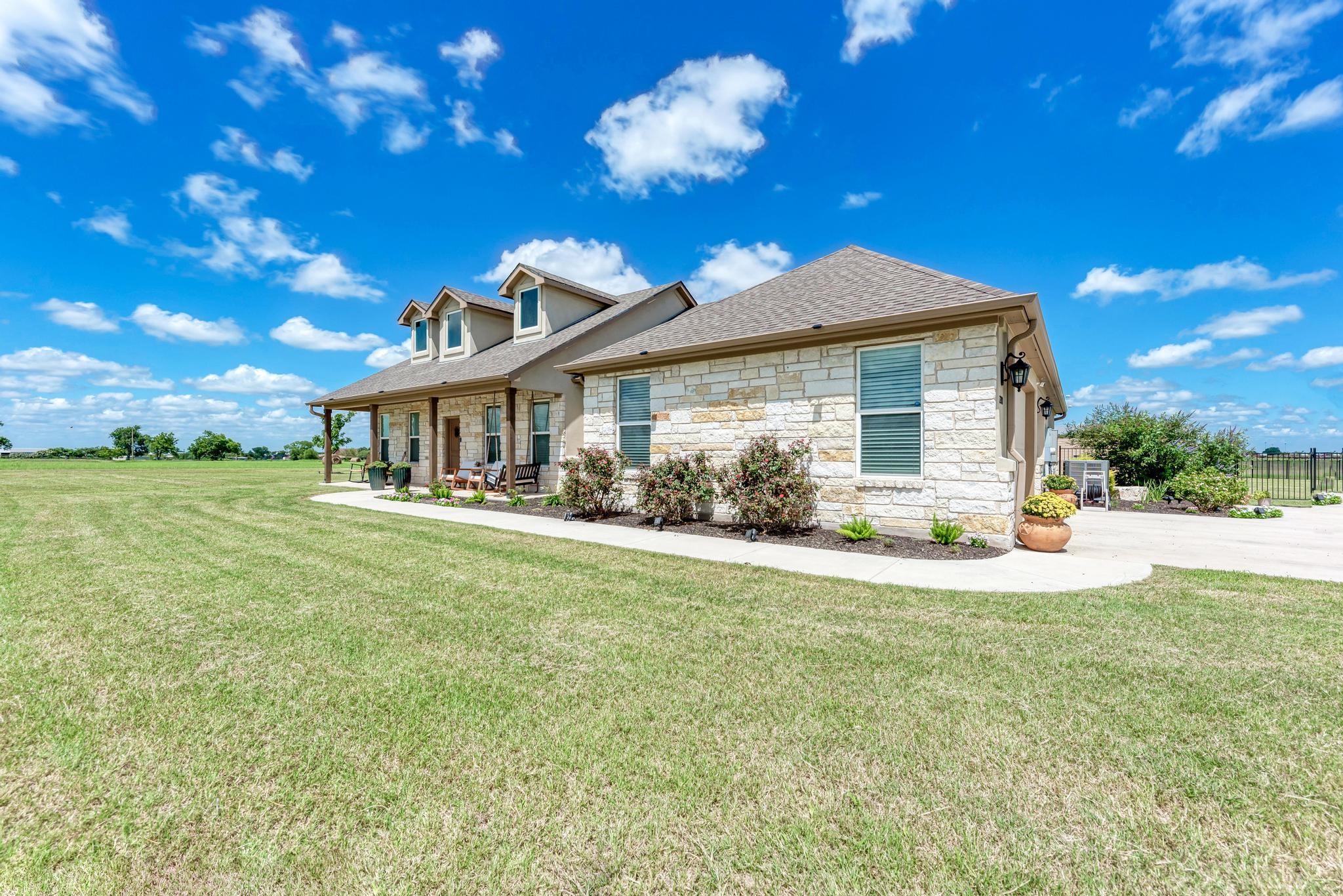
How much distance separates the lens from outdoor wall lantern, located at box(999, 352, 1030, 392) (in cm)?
724

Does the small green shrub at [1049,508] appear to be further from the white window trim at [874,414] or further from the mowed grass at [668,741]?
the mowed grass at [668,741]

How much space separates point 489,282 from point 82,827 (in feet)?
60.8

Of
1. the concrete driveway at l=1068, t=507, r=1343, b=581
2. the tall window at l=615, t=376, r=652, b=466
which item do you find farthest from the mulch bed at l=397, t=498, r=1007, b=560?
the concrete driveway at l=1068, t=507, r=1343, b=581

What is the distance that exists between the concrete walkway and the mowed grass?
0.53 m

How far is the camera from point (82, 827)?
6.18ft

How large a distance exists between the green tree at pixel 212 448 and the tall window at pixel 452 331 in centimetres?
3782

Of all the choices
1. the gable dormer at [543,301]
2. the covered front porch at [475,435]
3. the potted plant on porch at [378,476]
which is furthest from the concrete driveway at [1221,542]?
the potted plant on porch at [378,476]

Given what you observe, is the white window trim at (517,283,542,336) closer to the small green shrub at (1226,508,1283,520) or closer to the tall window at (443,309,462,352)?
the tall window at (443,309,462,352)

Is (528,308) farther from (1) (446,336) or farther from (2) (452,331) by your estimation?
(1) (446,336)

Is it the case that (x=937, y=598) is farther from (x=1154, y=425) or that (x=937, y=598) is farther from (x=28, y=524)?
(x=1154, y=425)

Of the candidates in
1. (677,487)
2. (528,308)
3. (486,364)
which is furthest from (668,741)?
(528,308)

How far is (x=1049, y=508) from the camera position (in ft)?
22.9

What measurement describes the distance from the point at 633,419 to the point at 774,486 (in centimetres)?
379

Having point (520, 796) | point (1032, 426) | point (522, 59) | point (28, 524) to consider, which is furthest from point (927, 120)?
point (28, 524)
